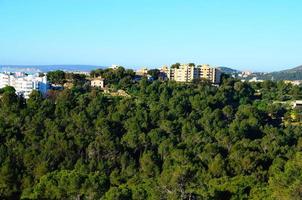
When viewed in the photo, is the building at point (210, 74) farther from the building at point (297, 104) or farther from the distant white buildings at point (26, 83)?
the distant white buildings at point (26, 83)

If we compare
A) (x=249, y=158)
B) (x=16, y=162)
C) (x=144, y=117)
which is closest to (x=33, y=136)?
(x=16, y=162)

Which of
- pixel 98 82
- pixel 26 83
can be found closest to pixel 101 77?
pixel 98 82

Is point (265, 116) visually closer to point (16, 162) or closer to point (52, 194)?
point (16, 162)

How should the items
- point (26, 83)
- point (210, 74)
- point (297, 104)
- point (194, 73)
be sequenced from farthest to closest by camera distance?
point (194, 73), point (210, 74), point (26, 83), point (297, 104)

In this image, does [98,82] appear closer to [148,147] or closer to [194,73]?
[194,73]

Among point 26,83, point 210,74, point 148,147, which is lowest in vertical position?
point 148,147
